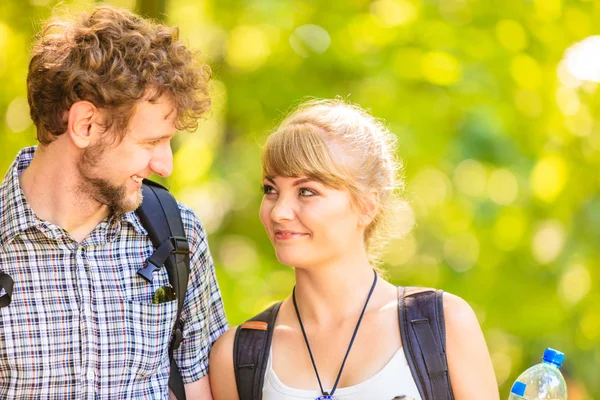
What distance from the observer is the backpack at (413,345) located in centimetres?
262

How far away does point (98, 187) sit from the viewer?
2.67 metres

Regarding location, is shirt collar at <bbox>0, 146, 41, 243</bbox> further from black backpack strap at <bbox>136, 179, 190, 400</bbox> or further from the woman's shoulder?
the woman's shoulder

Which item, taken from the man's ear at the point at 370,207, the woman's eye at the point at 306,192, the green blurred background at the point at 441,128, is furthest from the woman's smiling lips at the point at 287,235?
the green blurred background at the point at 441,128

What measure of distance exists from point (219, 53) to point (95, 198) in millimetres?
2770

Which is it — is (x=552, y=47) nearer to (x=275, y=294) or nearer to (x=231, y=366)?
(x=275, y=294)

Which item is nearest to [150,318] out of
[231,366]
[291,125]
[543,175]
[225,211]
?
[231,366]

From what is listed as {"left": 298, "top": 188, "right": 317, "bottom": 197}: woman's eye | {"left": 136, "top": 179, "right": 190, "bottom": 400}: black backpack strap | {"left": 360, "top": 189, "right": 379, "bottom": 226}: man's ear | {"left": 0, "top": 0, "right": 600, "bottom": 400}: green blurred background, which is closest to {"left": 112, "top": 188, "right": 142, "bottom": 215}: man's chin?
{"left": 136, "top": 179, "right": 190, "bottom": 400}: black backpack strap

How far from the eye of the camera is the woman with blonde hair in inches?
105

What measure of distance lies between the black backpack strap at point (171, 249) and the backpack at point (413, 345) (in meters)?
0.23

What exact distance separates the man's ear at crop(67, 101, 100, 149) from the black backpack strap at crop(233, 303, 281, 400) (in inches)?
35.6

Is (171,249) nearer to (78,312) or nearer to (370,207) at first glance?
(78,312)

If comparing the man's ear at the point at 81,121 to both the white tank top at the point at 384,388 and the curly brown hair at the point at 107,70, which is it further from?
the white tank top at the point at 384,388

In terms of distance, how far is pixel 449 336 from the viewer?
105 inches

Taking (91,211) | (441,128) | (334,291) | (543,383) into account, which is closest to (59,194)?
(91,211)
